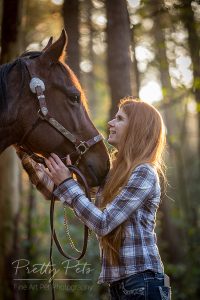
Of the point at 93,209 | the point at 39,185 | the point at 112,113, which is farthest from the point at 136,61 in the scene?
the point at 93,209

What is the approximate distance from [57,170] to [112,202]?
1.55 ft

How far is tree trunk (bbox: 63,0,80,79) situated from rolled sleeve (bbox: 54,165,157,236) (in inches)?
198

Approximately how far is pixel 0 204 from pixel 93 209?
3620 mm

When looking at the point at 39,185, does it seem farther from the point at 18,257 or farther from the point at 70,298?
the point at 70,298

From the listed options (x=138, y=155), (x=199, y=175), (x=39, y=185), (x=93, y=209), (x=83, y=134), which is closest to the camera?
(x=93, y=209)

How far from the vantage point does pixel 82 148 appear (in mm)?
3459

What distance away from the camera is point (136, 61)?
8.88 metres

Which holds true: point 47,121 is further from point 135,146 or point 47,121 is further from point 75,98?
point 135,146

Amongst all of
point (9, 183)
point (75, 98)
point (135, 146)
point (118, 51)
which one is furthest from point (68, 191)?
point (9, 183)

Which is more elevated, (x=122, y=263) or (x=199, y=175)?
(x=199, y=175)

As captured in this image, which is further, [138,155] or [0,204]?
[0,204]

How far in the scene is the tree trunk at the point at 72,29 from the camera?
25.9ft

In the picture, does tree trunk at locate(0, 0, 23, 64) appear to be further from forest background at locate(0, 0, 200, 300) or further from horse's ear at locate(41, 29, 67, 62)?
horse's ear at locate(41, 29, 67, 62)

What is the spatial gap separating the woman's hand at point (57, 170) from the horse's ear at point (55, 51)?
789 mm
